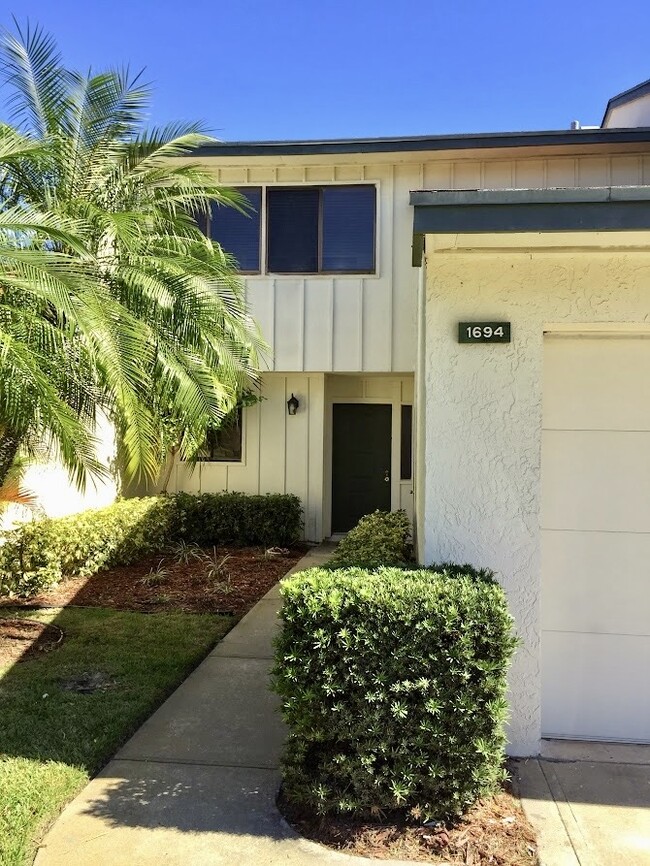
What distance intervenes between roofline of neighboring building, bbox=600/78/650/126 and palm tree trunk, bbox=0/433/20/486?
38.9ft

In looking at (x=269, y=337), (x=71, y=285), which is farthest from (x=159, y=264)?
(x=269, y=337)

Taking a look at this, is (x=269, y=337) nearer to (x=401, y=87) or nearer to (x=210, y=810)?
(x=401, y=87)

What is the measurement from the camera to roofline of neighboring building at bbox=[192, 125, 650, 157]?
29.7 ft

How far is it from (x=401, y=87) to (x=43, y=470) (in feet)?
29.2

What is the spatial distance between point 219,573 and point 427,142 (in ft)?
21.8

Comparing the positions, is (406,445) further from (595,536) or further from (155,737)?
(155,737)

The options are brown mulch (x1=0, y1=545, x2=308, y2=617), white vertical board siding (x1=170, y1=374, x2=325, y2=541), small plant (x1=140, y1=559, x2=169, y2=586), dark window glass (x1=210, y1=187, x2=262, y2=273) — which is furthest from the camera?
white vertical board siding (x1=170, y1=374, x2=325, y2=541)

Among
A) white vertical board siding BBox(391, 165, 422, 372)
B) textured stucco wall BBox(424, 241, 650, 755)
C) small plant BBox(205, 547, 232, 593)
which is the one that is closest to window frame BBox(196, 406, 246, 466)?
small plant BBox(205, 547, 232, 593)

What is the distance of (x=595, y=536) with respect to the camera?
13.5 feet

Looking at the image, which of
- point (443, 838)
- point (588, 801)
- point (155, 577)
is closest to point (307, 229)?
point (155, 577)

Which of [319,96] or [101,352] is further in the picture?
[319,96]

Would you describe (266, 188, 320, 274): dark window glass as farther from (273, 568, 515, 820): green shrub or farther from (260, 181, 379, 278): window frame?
(273, 568, 515, 820): green shrub

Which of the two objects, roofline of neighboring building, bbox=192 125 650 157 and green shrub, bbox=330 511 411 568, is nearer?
green shrub, bbox=330 511 411 568

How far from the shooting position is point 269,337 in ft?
34.3
